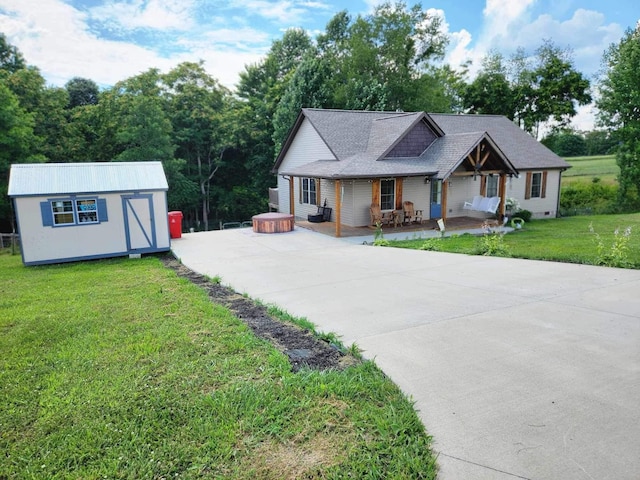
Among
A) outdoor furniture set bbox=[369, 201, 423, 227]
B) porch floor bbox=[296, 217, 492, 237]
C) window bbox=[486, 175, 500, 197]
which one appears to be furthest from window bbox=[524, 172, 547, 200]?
outdoor furniture set bbox=[369, 201, 423, 227]

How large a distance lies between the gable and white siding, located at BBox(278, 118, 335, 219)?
8.91 feet

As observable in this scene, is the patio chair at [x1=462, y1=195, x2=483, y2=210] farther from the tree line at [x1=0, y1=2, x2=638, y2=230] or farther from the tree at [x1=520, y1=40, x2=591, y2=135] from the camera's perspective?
the tree at [x1=520, y1=40, x2=591, y2=135]

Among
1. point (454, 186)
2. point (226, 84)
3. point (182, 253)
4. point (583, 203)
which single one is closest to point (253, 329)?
point (182, 253)

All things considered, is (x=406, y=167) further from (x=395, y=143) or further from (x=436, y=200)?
(x=436, y=200)

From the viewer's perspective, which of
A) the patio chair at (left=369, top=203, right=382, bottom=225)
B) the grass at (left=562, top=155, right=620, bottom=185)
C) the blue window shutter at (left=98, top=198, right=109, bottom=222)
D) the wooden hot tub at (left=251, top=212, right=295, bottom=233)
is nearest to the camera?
the blue window shutter at (left=98, top=198, right=109, bottom=222)

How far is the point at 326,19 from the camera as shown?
40031 millimetres

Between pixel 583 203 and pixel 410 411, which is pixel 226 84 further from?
pixel 410 411

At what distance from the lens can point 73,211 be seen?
483 inches

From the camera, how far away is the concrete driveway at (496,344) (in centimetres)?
353

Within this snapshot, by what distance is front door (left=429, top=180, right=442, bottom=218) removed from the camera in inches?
738

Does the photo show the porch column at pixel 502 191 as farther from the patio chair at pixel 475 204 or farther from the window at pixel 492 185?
the window at pixel 492 185

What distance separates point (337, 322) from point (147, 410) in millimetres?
3128

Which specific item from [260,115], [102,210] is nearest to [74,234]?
[102,210]

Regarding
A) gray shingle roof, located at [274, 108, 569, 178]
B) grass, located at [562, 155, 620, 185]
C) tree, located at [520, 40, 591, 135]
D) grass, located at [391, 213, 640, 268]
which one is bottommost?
grass, located at [391, 213, 640, 268]
